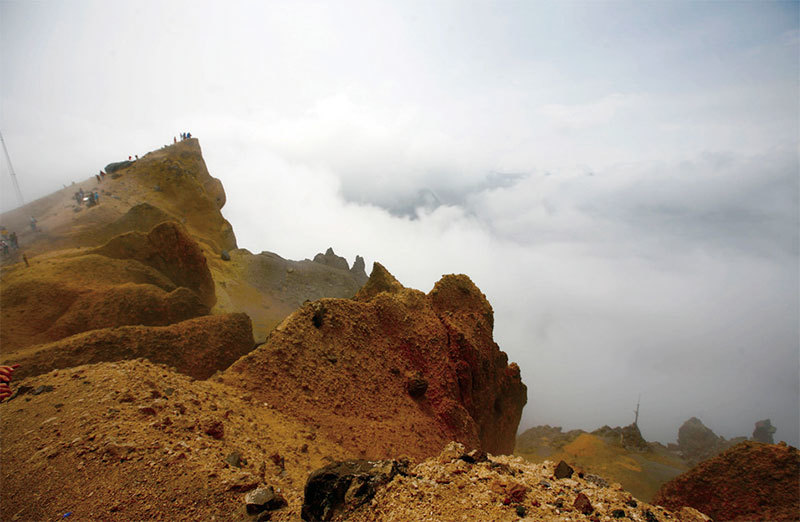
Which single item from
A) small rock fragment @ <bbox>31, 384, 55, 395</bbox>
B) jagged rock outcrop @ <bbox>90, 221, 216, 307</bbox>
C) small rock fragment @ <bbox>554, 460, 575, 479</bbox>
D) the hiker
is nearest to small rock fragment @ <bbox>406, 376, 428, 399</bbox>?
small rock fragment @ <bbox>554, 460, 575, 479</bbox>

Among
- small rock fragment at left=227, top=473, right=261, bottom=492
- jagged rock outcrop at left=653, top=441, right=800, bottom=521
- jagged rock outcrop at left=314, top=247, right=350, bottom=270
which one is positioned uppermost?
jagged rock outcrop at left=314, top=247, right=350, bottom=270

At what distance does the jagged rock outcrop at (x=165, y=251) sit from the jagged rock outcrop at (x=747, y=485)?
31929mm

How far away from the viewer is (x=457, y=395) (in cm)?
1523

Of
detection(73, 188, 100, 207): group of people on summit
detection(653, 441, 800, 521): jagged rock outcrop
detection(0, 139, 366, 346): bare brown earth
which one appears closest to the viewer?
detection(653, 441, 800, 521): jagged rock outcrop

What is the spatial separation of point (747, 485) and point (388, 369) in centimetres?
1664

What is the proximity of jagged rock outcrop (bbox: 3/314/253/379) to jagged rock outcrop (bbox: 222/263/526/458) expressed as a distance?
6096mm

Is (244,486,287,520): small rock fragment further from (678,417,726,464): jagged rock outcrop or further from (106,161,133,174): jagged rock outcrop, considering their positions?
(678,417,726,464): jagged rock outcrop

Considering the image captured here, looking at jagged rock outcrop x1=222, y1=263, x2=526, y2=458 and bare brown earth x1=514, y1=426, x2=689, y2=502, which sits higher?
jagged rock outcrop x1=222, y1=263, x2=526, y2=458

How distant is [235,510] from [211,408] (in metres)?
4.04

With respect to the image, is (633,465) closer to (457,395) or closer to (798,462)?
(798,462)

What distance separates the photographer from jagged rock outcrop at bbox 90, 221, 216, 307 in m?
26.5

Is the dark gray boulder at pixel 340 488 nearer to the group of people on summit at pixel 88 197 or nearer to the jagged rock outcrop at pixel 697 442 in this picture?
the group of people on summit at pixel 88 197

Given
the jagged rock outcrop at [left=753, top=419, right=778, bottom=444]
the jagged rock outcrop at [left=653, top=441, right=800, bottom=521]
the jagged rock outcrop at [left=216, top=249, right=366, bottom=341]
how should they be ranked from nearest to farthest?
the jagged rock outcrop at [left=653, top=441, right=800, bottom=521] → the jagged rock outcrop at [left=216, top=249, right=366, bottom=341] → the jagged rock outcrop at [left=753, top=419, right=778, bottom=444]

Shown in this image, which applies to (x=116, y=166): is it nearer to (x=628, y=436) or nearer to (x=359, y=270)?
(x=359, y=270)
